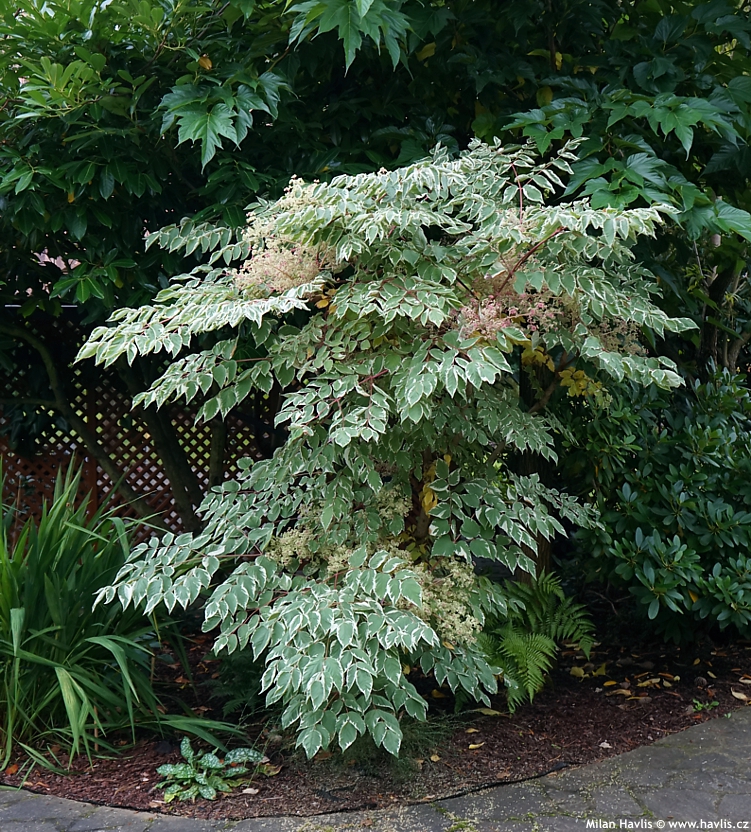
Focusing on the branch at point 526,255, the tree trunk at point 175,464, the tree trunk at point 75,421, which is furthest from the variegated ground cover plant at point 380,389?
the tree trunk at point 75,421

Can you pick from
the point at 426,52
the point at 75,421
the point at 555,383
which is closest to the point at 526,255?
the point at 555,383

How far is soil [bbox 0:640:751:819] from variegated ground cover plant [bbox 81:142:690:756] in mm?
324

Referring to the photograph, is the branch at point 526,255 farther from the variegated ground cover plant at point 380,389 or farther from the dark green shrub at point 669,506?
the dark green shrub at point 669,506

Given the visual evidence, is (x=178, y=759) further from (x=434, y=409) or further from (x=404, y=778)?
(x=434, y=409)

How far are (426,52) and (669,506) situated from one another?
2.29 metres

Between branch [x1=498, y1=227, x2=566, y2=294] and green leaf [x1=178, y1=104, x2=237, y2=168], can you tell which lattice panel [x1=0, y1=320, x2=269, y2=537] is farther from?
branch [x1=498, y1=227, x2=566, y2=294]

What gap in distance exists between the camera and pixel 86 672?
119 inches

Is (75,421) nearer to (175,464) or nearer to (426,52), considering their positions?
(175,464)

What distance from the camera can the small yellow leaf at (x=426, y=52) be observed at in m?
3.20

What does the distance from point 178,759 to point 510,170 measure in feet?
8.60

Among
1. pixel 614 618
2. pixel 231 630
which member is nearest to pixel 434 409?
pixel 231 630

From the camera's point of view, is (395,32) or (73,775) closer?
(395,32)

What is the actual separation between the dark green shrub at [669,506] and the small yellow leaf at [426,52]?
165cm

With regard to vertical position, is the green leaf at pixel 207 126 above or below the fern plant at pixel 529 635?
above
